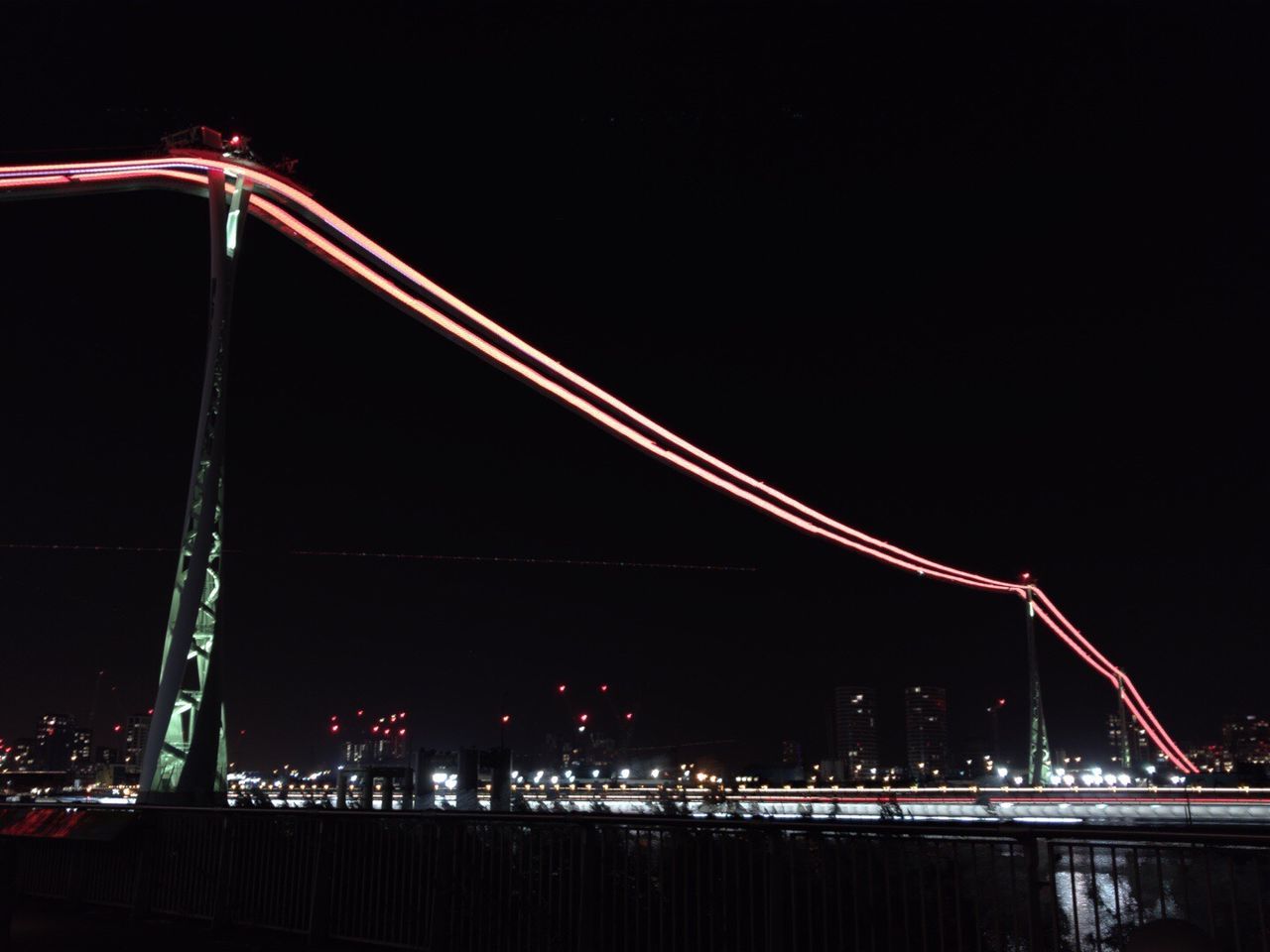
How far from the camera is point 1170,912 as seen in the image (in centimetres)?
1591

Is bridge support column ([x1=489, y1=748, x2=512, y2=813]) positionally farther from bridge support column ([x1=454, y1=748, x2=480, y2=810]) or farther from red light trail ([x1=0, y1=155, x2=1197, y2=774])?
red light trail ([x1=0, y1=155, x2=1197, y2=774])

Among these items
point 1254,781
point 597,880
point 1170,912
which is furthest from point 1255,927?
point 1254,781

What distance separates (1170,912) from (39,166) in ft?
85.8

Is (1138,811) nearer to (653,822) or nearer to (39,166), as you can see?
(653,822)

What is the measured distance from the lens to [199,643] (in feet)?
74.0

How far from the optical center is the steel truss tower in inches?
846

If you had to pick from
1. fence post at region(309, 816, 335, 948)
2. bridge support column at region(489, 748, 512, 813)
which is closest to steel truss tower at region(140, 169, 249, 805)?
bridge support column at region(489, 748, 512, 813)

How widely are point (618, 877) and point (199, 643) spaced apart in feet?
54.8

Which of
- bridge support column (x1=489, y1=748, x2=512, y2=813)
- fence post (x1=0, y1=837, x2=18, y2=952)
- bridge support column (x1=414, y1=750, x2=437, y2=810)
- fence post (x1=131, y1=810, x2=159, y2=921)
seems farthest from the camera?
bridge support column (x1=414, y1=750, x2=437, y2=810)

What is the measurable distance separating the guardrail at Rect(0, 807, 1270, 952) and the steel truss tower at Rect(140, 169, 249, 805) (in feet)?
29.9

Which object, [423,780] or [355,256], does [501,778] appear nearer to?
[423,780]

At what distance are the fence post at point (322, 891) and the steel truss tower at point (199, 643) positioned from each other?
12.2 meters

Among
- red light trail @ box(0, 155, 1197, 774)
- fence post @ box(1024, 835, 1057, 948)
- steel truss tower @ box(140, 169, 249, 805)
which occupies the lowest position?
→ fence post @ box(1024, 835, 1057, 948)

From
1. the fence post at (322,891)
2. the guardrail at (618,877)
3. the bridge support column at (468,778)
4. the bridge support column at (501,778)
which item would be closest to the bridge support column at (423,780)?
the bridge support column at (468,778)
